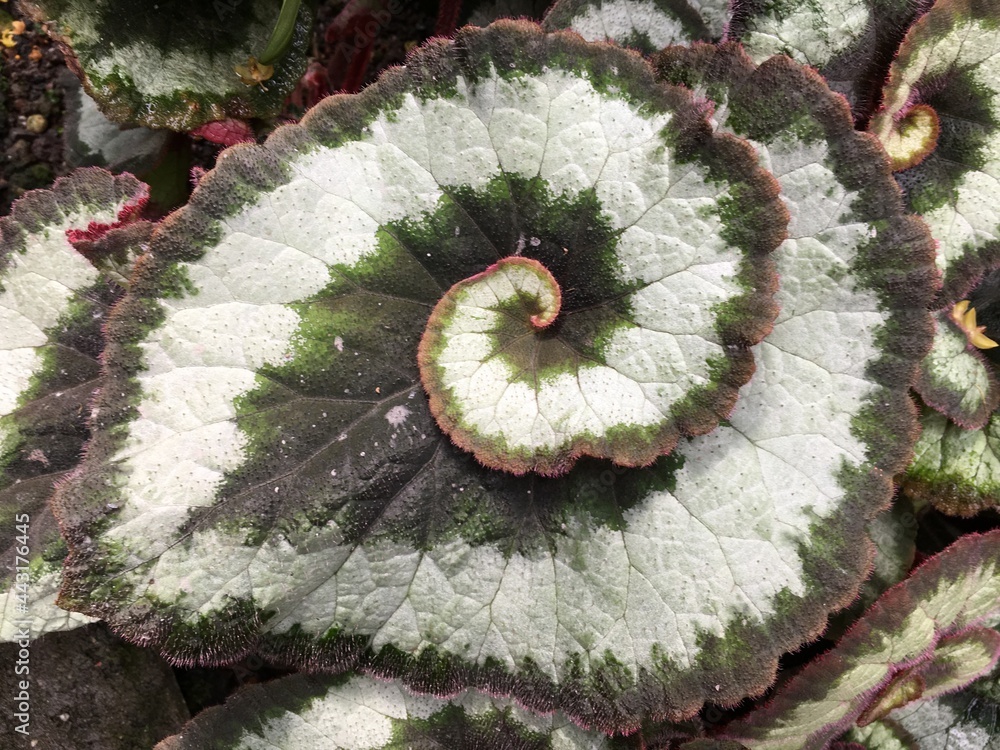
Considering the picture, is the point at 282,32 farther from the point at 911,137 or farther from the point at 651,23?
the point at 911,137

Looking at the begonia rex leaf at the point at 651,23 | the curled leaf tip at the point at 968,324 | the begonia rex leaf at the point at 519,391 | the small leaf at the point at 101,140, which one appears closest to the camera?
the begonia rex leaf at the point at 519,391

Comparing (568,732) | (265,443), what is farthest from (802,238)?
(568,732)

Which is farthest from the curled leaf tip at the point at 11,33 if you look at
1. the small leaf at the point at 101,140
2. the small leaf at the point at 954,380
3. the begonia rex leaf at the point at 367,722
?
the small leaf at the point at 954,380

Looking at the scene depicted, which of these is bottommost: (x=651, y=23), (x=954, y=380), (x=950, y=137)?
(x=954, y=380)

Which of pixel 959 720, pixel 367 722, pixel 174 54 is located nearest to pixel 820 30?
pixel 174 54

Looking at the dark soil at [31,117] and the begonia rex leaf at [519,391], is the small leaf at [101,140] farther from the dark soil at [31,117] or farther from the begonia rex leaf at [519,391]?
the begonia rex leaf at [519,391]

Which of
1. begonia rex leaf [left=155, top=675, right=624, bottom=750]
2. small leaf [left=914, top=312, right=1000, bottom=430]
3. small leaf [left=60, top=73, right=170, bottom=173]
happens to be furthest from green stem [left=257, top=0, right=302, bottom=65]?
small leaf [left=914, top=312, right=1000, bottom=430]
